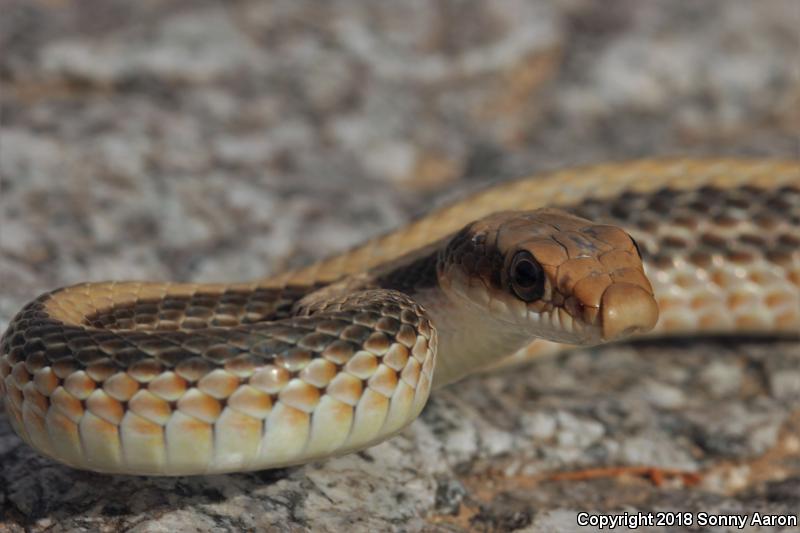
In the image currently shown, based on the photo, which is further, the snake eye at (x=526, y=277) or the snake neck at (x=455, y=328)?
the snake neck at (x=455, y=328)

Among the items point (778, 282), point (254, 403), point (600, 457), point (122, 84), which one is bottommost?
point (600, 457)

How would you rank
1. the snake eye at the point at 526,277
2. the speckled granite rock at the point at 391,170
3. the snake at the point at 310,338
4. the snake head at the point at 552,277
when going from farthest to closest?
the speckled granite rock at the point at 391,170, the snake eye at the point at 526,277, the snake head at the point at 552,277, the snake at the point at 310,338

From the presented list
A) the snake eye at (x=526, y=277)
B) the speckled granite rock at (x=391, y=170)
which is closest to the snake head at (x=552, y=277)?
the snake eye at (x=526, y=277)

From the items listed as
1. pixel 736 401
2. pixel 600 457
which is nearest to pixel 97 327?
pixel 600 457

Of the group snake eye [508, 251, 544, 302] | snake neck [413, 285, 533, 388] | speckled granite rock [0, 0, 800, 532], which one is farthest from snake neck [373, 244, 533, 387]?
speckled granite rock [0, 0, 800, 532]

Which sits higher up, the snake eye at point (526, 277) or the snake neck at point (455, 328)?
the snake eye at point (526, 277)

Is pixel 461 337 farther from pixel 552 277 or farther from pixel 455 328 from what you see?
pixel 552 277

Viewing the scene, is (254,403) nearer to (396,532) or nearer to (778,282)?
(396,532)

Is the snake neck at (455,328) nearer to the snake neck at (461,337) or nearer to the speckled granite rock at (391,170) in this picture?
the snake neck at (461,337)
